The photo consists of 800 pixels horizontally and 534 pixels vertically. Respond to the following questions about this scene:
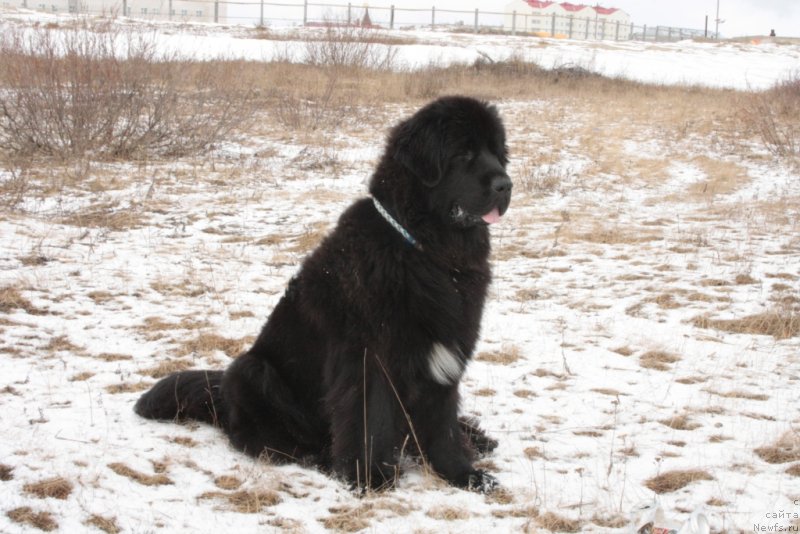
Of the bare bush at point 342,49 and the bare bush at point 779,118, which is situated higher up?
the bare bush at point 342,49

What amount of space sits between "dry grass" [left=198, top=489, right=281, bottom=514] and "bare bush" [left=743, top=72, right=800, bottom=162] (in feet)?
40.5

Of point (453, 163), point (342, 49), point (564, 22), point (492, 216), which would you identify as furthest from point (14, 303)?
point (564, 22)

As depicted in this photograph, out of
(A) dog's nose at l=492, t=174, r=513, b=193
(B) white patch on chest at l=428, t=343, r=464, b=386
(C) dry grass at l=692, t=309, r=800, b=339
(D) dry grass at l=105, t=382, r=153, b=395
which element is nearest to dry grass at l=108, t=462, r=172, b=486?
(D) dry grass at l=105, t=382, r=153, b=395

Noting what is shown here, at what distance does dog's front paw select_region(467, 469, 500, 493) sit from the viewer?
3053 mm

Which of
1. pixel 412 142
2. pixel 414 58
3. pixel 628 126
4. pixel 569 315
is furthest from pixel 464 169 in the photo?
pixel 414 58

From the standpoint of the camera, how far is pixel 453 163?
3.09m

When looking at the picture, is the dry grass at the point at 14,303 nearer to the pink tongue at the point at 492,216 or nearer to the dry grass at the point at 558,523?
the pink tongue at the point at 492,216

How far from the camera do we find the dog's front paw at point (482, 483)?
10.0ft

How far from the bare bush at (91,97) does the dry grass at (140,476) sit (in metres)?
8.30

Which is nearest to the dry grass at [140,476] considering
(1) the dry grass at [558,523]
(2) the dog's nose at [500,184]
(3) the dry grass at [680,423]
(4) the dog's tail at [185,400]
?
(4) the dog's tail at [185,400]

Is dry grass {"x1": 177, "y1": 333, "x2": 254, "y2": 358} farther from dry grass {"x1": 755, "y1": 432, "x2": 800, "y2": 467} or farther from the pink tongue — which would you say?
dry grass {"x1": 755, "y1": 432, "x2": 800, "y2": 467}

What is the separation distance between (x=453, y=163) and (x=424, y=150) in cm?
15

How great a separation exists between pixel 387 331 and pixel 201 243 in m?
4.66

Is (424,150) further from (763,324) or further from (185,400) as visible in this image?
(763,324)
